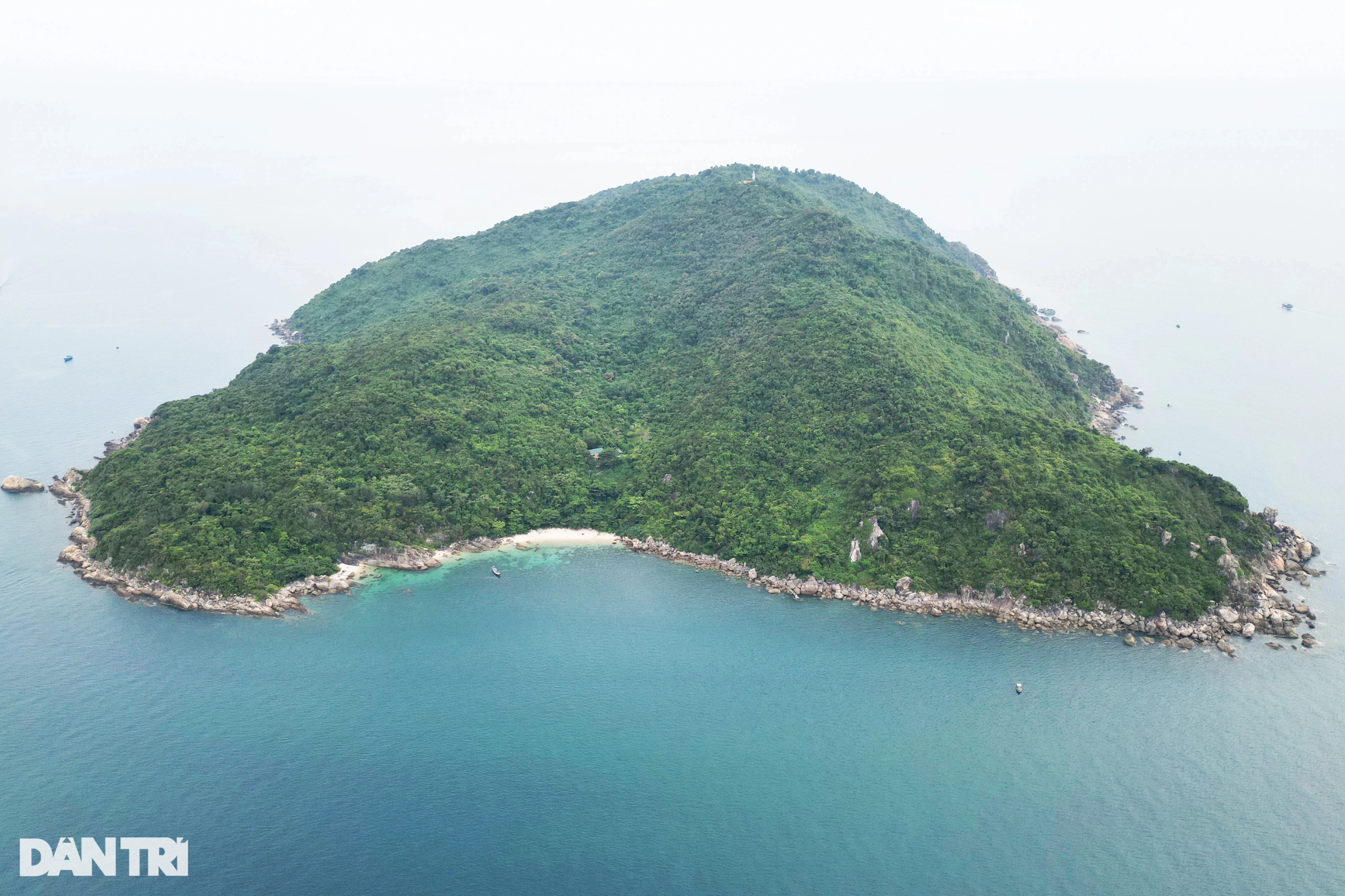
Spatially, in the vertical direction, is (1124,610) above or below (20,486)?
below

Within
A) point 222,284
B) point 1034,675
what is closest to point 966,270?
point 1034,675

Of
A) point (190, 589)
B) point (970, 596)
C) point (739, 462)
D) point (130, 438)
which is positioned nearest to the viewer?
point (190, 589)

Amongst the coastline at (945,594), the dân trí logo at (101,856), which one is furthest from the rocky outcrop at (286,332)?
the dân trí logo at (101,856)

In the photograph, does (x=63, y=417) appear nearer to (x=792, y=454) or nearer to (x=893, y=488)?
(x=792, y=454)

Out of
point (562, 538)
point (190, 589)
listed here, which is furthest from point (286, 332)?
point (562, 538)

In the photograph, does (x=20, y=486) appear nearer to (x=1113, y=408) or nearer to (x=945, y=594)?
(x=945, y=594)
